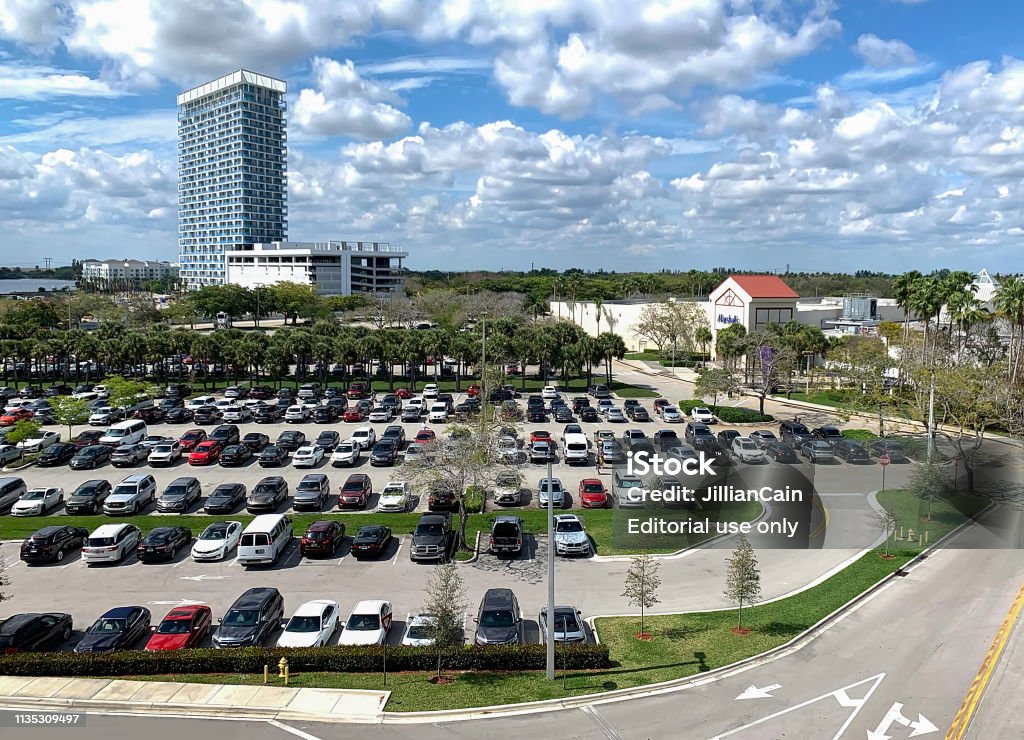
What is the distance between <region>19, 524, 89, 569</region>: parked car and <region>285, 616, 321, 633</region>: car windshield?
13.2 metres

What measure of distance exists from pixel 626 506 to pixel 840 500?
10.9m

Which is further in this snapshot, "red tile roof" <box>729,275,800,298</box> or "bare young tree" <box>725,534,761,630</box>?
"red tile roof" <box>729,275,800,298</box>

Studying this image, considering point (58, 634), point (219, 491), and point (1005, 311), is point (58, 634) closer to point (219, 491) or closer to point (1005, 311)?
point (219, 491)

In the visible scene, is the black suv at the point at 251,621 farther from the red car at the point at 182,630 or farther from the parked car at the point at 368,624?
the parked car at the point at 368,624

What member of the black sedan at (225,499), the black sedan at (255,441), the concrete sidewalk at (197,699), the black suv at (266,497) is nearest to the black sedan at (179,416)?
the black sedan at (255,441)

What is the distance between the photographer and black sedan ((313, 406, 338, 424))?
5547 cm

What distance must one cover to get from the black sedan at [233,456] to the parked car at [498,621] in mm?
25117

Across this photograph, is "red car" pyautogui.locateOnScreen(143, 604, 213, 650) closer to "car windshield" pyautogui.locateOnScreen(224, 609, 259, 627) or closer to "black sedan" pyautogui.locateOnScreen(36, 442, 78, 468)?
"car windshield" pyautogui.locateOnScreen(224, 609, 259, 627)

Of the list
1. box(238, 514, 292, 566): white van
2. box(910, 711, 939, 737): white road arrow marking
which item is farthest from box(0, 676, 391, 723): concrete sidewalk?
box(910, 711, 939, 737): white road arrow marking

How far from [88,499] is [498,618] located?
Answer: 2376 cm

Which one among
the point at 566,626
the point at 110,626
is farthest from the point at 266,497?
the point at 566,626

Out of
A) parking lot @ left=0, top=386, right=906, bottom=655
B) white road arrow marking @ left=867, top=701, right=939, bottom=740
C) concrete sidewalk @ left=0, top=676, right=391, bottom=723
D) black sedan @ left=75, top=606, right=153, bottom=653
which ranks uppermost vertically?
black sedan @ left=75, top=606, right=153, bottom=653

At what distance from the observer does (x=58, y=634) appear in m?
21.3

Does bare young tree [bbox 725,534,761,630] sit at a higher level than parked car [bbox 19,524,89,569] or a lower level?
higher
